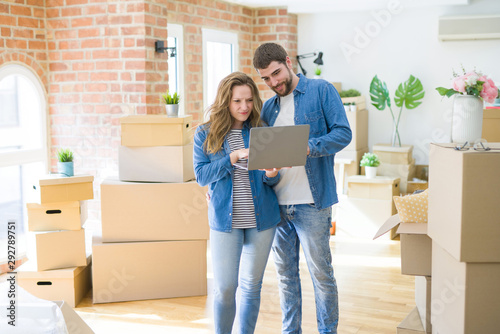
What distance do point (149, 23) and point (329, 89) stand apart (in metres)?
2.19

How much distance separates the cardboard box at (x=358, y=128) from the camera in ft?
19.0

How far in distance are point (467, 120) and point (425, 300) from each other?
31.7 inches

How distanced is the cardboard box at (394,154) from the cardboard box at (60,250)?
319cm

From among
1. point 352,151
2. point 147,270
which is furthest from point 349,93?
point 147,270

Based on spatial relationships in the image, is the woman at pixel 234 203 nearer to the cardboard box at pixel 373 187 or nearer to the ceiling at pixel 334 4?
the cardboard box at pixel 373 187

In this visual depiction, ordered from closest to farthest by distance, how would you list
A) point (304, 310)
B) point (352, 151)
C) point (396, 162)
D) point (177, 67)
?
point (304, 310)
point (177, 67)
point (396, 162)
point (352, 151)

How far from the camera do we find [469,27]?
5535 mm

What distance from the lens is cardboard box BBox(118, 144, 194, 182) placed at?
3693 millimetres

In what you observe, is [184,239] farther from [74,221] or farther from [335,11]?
[335,11]

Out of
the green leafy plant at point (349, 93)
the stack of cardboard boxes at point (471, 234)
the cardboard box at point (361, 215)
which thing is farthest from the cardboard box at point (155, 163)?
the green leafy plant at point (349, 93)

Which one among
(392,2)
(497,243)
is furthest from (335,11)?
(497,243)

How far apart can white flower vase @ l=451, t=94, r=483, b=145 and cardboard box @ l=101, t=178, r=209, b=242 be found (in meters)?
1.89

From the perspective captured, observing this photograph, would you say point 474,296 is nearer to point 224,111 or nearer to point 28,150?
point 224,111

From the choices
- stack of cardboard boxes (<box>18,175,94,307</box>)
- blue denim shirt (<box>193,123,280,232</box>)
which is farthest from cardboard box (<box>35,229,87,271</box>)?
blue denim shirt (<box>193,123,280,232</box>)
